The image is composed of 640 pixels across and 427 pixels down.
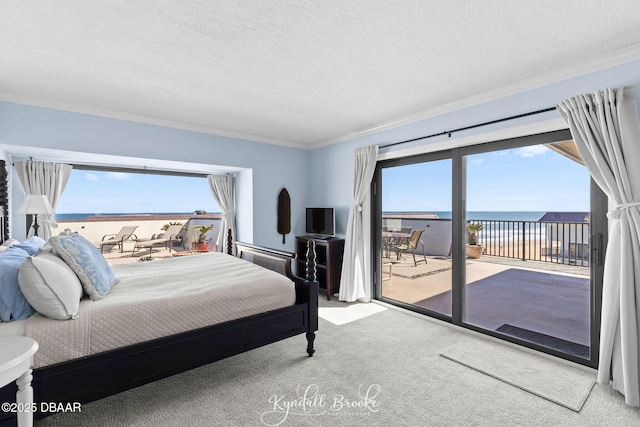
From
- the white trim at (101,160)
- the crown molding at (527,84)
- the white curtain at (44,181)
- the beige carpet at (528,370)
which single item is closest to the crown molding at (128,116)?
the white trim at (101,160)

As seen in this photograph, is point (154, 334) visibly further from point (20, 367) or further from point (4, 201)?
point (4, 201)

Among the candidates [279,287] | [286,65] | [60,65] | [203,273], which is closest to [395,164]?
[286,65]

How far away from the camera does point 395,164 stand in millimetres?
4043

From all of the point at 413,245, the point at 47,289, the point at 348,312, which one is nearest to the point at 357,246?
the point at 413,245

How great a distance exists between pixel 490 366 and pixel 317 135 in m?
3.63

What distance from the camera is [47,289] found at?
1690 mm

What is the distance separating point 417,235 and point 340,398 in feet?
7.91

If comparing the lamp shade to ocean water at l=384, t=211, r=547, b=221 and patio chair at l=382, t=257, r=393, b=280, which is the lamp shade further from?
ocean water at l=384, t=211, r=547, b=221

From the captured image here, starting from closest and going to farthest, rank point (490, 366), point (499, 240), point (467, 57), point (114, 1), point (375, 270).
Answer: point (114, 1) → point (467, 57) → point (490, 366) → point (499, 240) → point (375, 270)

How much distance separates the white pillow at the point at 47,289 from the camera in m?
1.67

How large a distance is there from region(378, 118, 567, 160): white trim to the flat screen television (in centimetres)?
131

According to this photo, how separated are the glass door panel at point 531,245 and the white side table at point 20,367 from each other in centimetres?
359

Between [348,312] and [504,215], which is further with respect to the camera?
[348,312]

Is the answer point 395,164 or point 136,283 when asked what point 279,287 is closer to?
point 136,283
